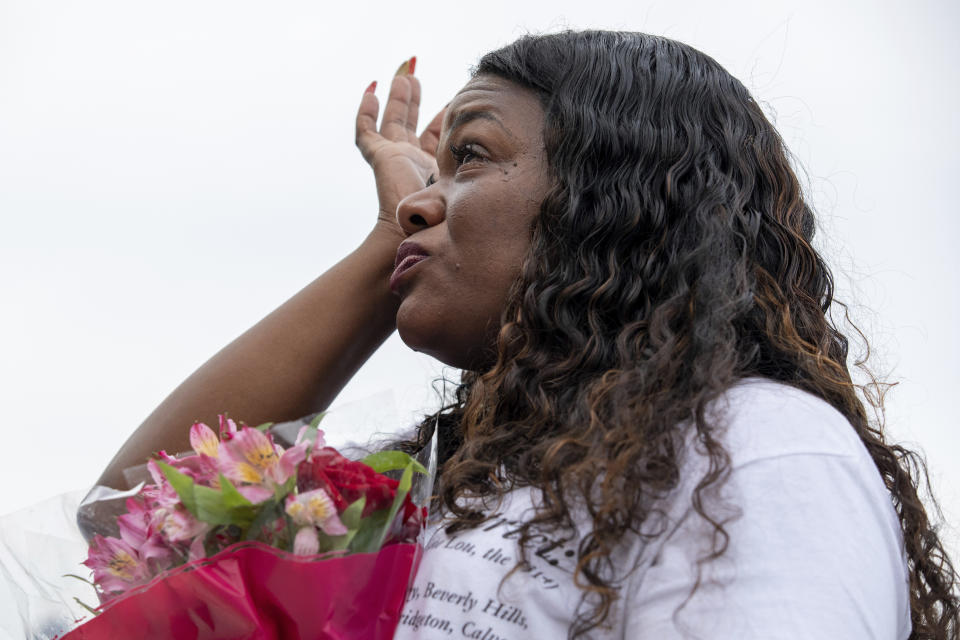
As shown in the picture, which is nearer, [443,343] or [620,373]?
[620,373]

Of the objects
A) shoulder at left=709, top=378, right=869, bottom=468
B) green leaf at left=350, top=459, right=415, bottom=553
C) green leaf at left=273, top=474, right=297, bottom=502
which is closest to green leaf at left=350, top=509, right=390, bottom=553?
green leaf at left=350, top=459, right=415, bottom=553

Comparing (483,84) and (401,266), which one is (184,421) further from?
(483,84)

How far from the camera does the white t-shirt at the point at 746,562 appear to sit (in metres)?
1.11

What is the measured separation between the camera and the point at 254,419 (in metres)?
2.07

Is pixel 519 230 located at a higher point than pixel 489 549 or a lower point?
higher

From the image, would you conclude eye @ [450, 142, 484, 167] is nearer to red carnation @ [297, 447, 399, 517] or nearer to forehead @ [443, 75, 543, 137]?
forehead @ [443, 75, 543, 137]

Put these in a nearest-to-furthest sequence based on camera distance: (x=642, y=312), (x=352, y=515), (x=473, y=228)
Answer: (x=352, y=515) < (x=642, y=312) < (x=473, y=228)

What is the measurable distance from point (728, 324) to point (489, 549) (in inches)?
19.7

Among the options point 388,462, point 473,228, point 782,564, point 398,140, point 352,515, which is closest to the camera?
point 782,564

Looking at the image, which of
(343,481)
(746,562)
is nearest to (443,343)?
(343,481)

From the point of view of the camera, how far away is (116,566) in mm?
1281

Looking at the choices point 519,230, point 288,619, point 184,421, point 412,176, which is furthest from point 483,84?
point 288,619

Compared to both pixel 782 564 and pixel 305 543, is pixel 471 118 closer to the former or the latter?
pixel 305 543

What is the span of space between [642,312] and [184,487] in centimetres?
75
